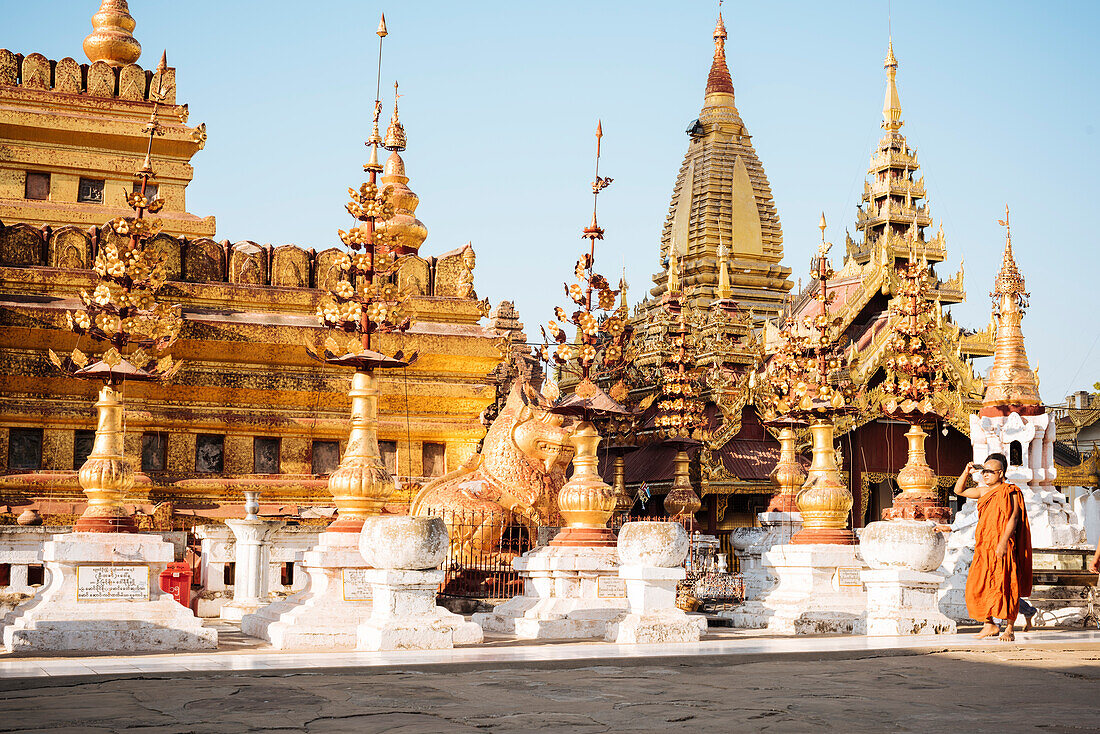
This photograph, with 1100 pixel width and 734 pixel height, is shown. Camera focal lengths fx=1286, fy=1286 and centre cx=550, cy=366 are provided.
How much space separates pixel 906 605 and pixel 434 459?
906 centimetres

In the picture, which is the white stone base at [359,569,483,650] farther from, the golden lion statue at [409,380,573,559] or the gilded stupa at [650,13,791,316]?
the gilded stupa at [650,13,791,316]

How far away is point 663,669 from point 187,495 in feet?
36.0

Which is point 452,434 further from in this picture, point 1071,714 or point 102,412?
point 1071,714

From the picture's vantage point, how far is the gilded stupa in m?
39.2

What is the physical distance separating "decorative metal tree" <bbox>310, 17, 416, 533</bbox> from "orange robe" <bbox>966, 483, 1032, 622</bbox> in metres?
5.45

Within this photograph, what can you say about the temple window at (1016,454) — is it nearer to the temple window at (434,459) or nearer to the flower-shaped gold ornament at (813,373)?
the flower-shaped gold ornament at (813,373)

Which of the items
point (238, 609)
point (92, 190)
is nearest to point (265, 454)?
point (238, 609)

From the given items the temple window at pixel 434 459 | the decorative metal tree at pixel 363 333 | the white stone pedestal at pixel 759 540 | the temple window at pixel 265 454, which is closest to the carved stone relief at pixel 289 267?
the temple window at pixel 265 454

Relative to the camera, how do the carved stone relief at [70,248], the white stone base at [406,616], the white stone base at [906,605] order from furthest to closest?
the carved stone relief at [70,248]
the white stone base at [906,605]
the white stone base at [406,616]

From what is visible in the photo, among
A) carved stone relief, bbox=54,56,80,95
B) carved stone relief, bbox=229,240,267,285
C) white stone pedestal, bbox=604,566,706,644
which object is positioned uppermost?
carved stone relief, bbox=54,56,80,95

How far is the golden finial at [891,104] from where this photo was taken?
39.2m

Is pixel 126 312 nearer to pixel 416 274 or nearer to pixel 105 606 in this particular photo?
pixel 105 606

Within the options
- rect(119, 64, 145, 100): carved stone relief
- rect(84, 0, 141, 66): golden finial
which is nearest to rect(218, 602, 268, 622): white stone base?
rect(119, 64, 145, 100): carved stone relief

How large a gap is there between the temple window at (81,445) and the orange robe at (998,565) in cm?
1227
